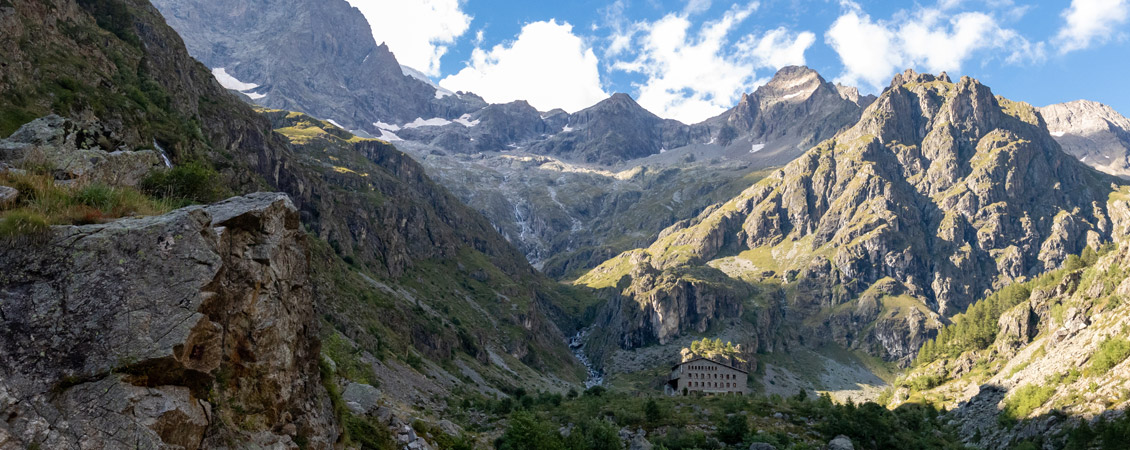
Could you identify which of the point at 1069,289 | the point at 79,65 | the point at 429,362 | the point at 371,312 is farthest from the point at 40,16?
the point at 1069,289

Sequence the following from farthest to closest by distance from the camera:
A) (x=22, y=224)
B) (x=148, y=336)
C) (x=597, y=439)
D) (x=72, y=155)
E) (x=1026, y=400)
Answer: (x=1026, y=400) → (x=597, y=439) → (x=72, y=155) → (x=148, y=336) → (x=22, y=224)

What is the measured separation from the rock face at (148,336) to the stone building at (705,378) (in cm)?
15017

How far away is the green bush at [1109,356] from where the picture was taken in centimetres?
8225

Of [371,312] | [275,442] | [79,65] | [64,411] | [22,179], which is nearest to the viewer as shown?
[64,411]

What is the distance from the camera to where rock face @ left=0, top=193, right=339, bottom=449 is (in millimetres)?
12070

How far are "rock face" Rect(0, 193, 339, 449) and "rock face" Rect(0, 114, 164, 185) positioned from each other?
15.0 feet

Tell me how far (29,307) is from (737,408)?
262 feet

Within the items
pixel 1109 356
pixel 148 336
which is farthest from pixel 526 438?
A: pixel 1109 356

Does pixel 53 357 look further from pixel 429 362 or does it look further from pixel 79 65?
pixel 429 362

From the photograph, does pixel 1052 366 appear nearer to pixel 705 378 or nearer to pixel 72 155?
pixel 705 378

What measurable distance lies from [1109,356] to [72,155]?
371ft

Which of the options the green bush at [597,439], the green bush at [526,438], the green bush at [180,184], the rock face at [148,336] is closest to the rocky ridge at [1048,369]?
the green bush at [597,439]

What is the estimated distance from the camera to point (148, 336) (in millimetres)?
13219

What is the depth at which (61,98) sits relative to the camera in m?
67.1
